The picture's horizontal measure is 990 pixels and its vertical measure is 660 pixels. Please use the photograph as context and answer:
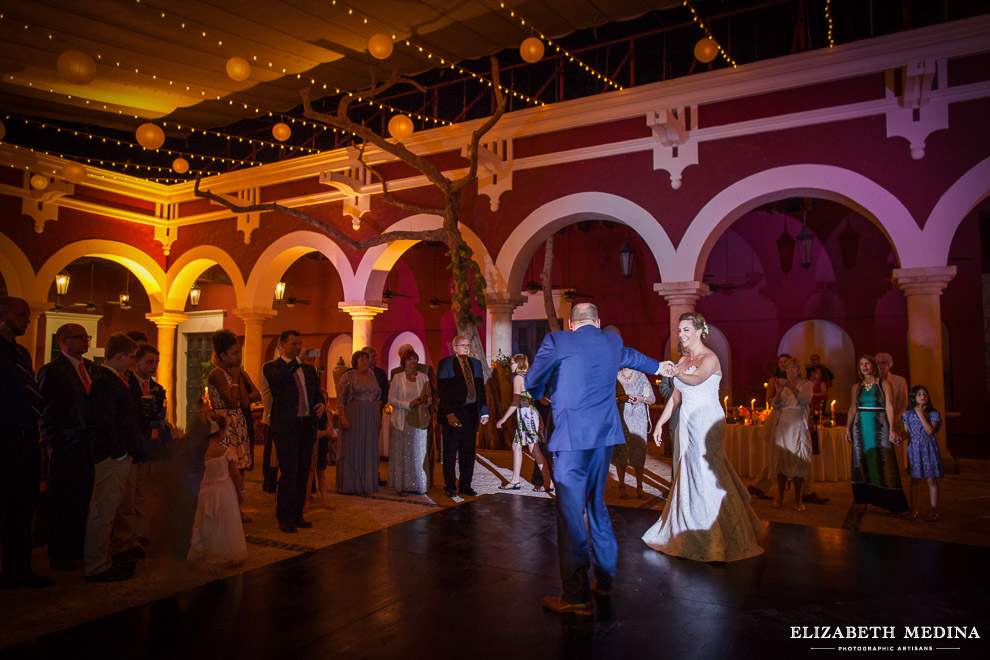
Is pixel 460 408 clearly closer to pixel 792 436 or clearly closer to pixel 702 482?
pixel 702 482

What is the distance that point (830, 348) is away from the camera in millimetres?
11477

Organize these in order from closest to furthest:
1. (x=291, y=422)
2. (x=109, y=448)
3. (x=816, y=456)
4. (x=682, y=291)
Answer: (x=109, y=448) → (x=291, y=422) → (x=816, y=456) → (x=682, y=291)

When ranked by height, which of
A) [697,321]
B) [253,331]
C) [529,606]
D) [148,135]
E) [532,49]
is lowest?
[529,606]

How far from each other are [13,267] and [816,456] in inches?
496

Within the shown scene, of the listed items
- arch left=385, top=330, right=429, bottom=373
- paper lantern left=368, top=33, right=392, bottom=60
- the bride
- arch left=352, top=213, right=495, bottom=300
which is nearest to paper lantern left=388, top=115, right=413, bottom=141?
paper lantern left=368, top=33, right=392, bottom=60

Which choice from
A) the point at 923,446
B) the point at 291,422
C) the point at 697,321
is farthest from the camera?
the point at 923,446

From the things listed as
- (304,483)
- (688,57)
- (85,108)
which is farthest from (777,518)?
(85,108)

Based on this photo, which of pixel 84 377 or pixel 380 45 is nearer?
pixel 84 377

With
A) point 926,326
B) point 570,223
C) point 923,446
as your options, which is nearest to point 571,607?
point 923,446

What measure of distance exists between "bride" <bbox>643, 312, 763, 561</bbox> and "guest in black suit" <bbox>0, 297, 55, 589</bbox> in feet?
12.1

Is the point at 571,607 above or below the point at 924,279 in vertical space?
below

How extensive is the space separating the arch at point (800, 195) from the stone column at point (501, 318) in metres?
2.40

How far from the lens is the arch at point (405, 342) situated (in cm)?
1591

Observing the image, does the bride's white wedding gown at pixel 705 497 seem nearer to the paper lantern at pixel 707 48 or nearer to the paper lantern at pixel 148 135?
the paper lantern at pixel 707 48
